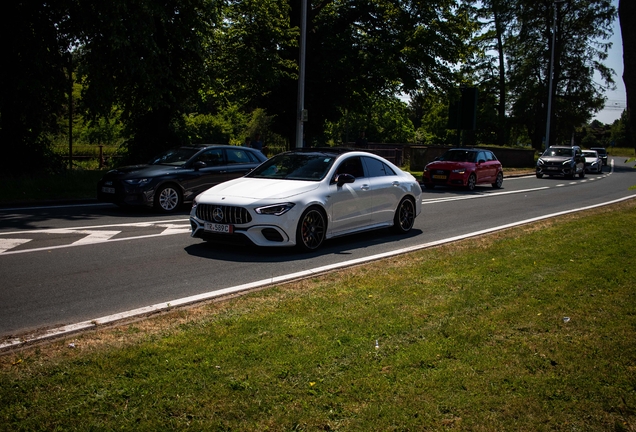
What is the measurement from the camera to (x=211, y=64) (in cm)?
2727

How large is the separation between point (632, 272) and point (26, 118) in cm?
1869

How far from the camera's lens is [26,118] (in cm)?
2056

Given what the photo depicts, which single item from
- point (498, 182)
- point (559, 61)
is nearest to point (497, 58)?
point (559, 61)

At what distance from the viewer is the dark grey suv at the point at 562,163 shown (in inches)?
1427

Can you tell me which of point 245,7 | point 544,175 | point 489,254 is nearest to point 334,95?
point 245,7

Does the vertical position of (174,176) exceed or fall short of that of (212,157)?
it falls short

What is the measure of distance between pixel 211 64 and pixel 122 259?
64.9 ft

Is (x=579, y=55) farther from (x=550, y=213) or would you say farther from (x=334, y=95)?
(x=550, y=213)

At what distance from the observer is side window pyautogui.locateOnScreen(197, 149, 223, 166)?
1571 centimetres

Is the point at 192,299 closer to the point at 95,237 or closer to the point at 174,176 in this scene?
the point at 95,237

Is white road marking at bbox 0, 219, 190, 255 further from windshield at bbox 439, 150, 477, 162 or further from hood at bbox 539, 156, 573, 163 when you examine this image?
hood at bbox 539, 156, 573, 163

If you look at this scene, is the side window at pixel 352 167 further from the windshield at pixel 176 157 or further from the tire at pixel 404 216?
the windshield at pixel 176 157

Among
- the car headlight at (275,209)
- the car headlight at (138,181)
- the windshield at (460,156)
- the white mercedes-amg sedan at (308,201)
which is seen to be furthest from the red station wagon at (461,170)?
the car headlight at (275,209)

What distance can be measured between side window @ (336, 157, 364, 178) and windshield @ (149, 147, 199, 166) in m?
5.60
